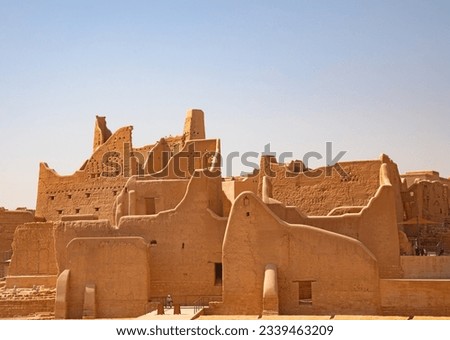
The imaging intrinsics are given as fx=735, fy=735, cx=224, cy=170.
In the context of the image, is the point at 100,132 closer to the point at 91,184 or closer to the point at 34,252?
the point at 91,184

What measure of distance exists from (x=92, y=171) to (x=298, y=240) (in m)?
15.1

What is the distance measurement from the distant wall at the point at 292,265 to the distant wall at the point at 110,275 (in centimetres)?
228

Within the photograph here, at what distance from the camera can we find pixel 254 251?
1969cm

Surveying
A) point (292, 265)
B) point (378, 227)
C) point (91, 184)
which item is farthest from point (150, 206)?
point (91, 184)

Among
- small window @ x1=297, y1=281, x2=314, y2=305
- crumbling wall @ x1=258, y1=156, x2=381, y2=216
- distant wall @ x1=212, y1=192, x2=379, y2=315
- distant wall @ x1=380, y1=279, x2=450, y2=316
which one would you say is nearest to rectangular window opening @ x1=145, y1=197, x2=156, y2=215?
crumbling wall @ x1=258, y1=156, x2=381, y2=216

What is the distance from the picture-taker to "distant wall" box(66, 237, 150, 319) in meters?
20.2

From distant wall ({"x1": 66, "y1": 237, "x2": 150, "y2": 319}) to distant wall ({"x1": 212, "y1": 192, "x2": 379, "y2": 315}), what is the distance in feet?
7.48

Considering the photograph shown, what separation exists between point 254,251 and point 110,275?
4.07 metres

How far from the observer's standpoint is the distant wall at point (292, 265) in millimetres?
19047

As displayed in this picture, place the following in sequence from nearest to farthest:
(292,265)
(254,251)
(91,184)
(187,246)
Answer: (292,265) < (254,251) < (187,246) < (91,184)

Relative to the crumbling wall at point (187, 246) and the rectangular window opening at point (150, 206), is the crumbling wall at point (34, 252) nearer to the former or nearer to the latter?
the rectangular window opening at point (150, 206)

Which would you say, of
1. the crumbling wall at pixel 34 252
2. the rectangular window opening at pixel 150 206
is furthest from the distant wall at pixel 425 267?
the crumbling wall at pixel 34 252

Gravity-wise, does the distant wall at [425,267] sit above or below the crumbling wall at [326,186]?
below
